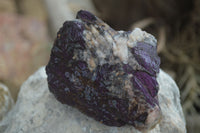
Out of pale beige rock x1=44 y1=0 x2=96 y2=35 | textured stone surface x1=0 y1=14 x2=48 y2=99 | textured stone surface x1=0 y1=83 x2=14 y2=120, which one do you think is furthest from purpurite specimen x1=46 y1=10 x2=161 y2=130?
pale beige rock x1=44 y1=0 x2=96 y2=35

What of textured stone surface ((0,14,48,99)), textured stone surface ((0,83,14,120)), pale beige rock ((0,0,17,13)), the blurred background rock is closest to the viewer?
textured stone surface ((0,83,14,120))

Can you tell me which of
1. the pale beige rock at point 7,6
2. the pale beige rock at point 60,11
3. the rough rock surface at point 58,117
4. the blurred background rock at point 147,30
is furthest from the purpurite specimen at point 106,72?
the pale beige rock at point 7,6

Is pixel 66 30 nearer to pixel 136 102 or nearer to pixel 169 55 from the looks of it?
pixel 136 102

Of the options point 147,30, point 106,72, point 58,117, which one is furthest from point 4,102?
point 147,30

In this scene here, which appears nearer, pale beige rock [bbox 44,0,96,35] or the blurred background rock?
the blurred background rock

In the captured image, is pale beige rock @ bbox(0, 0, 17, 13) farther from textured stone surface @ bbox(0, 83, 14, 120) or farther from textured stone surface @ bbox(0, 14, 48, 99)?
textured stone surface @ bbox(0, 83, 14, 120)

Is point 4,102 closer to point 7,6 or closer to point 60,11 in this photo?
point 60,11

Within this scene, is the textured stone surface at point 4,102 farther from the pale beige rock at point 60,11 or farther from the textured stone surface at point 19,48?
the pale beige rock at point 60,11
